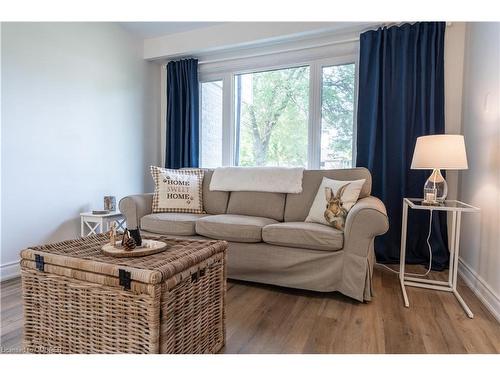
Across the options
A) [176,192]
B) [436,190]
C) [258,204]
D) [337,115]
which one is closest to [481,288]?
[436,190]

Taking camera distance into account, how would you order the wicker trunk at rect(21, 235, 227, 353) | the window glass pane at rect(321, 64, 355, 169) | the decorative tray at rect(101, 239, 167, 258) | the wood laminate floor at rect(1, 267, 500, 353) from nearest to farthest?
the wicker trunk at rect(21, 235, 227, 353)
the decorative tray at rect(101, 239, 167, 258)
the wood laminate floor at rect(1, 267, 500, 353)
the window glass pane at rect(321, 64, 355, 169)

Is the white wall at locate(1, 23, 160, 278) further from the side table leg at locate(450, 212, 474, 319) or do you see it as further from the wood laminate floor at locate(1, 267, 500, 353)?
the side table leg at locate(450, 212, 474, 319)

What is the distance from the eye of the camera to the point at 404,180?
8.86ft

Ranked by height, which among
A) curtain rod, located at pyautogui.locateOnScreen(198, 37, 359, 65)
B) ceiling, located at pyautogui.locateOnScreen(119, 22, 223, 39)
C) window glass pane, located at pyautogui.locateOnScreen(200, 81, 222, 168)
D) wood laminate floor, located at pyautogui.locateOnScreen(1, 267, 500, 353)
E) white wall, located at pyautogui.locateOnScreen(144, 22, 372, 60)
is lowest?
wood laminate floor, located at pyautogui.locateOnScreen(1, 267, 500, 353)

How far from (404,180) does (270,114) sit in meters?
1.51

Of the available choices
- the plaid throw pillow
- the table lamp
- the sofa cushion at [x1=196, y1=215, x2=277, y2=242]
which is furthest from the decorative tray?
the table lamp

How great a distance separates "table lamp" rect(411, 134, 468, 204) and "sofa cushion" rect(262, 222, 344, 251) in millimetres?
701

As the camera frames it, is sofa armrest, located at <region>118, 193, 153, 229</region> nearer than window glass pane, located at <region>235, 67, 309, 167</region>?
Yes

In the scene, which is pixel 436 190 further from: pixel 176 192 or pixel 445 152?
pixel 176 192

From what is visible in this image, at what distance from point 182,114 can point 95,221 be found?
159 centimetres

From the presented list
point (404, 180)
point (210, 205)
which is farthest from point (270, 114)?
point (404, 180)

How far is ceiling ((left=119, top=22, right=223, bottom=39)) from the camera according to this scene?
3174 millimetres

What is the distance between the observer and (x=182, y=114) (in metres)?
3.58

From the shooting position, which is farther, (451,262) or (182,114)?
(182,114)
